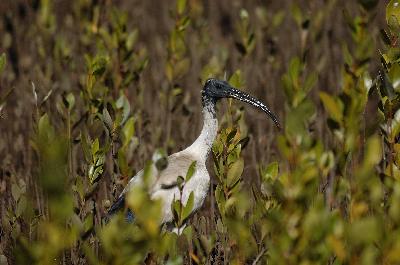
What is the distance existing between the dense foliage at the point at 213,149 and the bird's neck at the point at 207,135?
78mm

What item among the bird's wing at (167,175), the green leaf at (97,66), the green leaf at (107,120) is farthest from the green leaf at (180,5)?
the green leaf at (107,120)

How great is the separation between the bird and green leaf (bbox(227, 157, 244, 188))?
44 cm

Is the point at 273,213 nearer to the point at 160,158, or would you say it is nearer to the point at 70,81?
the point at 160,158

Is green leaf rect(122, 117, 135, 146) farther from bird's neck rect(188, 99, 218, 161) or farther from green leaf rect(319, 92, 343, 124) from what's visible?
green leaf rect(319, 92, 343, 124)

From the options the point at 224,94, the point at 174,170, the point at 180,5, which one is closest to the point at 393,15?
the point at 224,94

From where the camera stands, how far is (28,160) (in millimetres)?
Result: 5512

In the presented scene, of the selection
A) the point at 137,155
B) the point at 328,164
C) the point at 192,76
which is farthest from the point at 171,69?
the point at 328,164

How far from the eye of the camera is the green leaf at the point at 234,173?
11.1 feet

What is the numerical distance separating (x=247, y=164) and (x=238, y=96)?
1.40 metres

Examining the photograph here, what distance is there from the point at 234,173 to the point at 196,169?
2.58 ft

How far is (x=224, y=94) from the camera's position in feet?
14.3

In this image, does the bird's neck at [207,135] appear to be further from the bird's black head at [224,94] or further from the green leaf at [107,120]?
the green leaf at [107,120]

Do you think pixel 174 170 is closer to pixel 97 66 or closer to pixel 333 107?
pixel 97 66

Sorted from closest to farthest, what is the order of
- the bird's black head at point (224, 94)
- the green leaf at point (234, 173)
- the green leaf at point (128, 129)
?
the green leaf at point (234, 173), the green leaf at point (128, 129), the bird's black head at point (224, 94)
